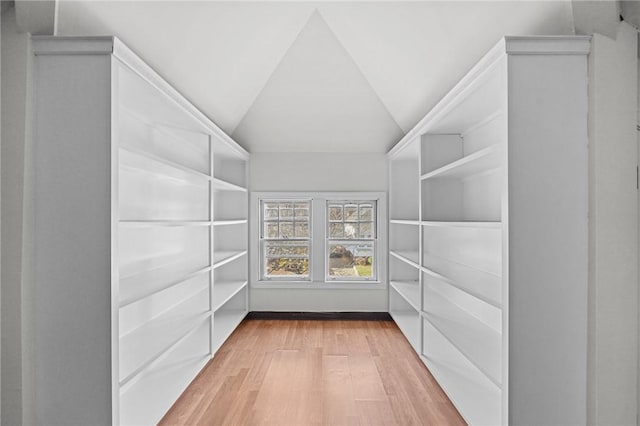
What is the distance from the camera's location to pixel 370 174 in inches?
211

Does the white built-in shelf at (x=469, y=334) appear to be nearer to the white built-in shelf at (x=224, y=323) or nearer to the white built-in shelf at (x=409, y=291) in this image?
the white built-in shelf at (x=409, y=291)

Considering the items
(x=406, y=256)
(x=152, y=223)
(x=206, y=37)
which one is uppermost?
(x=206, y=37)

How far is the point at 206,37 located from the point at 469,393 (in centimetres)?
310

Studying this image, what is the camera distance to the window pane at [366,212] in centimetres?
552

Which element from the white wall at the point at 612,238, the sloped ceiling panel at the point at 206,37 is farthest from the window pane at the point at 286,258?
the white wall at the point at 612,238

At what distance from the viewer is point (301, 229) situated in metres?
5.58

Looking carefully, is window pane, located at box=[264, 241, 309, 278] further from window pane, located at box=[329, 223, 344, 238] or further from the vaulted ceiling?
the vaulted ceiling

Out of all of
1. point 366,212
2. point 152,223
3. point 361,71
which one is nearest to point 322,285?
point 366,212

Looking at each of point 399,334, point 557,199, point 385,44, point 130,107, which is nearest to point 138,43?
point 130,107

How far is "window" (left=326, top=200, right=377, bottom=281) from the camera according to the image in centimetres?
551

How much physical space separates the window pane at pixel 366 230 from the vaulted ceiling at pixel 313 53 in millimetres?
964

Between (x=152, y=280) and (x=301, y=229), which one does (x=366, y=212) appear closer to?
(x=301, y=229)

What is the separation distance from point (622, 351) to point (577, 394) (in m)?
0.30

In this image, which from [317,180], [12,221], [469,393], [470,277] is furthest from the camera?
[317,180]
